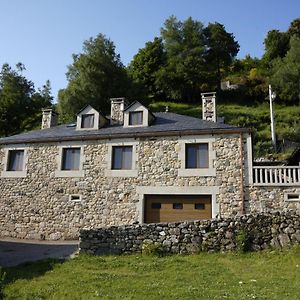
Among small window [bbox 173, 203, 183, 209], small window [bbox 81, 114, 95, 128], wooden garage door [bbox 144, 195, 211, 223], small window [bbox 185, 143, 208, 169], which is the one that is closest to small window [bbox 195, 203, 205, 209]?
wooden garage door [bbox 144, 195, 211, 223]

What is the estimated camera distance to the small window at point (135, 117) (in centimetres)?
1593

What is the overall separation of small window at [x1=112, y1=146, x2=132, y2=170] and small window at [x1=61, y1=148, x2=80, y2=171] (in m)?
1.85

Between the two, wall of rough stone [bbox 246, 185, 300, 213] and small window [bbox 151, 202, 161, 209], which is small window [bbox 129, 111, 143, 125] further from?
wall of rough stone [bbox 246, 185, 300, 213]

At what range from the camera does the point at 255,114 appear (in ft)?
107

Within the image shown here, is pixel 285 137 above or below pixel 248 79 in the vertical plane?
below

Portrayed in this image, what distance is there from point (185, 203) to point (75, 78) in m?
22.7

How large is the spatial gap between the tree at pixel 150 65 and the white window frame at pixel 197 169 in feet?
86.8

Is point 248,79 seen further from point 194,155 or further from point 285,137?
point 194,155

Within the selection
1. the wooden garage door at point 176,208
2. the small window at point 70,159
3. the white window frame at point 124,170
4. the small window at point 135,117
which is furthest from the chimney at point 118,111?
the wooden garage door at point 176,208

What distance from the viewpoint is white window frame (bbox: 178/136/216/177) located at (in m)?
13.9

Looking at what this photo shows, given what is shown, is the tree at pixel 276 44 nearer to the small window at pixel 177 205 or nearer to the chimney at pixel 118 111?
the chimney at pixel 118 111

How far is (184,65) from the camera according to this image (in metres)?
38.6

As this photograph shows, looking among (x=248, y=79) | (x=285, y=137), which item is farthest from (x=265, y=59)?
(x=285, y=137)

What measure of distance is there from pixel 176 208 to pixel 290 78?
27.3m
